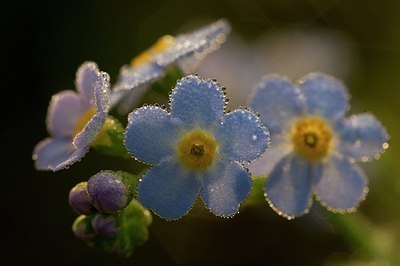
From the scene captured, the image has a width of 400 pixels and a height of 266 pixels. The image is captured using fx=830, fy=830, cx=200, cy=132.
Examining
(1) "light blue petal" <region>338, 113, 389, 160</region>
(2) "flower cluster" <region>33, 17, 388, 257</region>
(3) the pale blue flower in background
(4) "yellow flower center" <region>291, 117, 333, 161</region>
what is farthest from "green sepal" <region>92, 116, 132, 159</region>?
(3) the pale blue flower in background

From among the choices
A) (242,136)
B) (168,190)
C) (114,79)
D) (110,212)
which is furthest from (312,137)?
(114,79)

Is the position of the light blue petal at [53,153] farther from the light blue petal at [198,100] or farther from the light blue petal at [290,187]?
the light blue petal at [290,187]

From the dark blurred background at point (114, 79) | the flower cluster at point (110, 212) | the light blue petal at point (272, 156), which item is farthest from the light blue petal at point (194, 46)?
the dark blurred background at point (114, 79)

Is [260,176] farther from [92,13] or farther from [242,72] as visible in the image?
[92,13]

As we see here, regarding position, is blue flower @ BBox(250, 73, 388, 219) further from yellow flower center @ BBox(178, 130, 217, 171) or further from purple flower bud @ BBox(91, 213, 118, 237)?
purple flower bud @ BBox(91, 213, 118, 237)

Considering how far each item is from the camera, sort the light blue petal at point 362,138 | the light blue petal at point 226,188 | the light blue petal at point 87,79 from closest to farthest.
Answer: the light blue petal at point 226,188 < the light blue petal at point 87,79 < the light blue petal at point 362,138

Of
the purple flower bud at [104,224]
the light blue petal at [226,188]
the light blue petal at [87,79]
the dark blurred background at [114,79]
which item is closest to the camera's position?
the light blue petal at [226,188]
